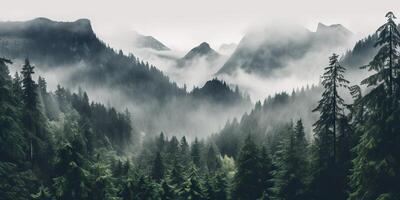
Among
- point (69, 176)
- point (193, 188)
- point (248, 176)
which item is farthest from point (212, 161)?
point (69, 176)

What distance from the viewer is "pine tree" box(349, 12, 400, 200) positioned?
909 inches

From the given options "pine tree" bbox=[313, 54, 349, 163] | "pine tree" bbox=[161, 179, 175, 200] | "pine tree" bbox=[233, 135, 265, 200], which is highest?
"pine tree" bbox=[313, 54, 349, 163]

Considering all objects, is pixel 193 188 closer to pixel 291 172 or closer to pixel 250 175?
pixel 250 175

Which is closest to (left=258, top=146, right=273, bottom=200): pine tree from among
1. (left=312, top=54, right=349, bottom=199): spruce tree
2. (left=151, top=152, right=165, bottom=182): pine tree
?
(left=312, top=54, right=349, bottom=199): spruce tree

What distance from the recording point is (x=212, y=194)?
2101 inches

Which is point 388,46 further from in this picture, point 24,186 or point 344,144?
point 24,186

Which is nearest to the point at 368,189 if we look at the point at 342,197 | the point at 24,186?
the point at 342,197

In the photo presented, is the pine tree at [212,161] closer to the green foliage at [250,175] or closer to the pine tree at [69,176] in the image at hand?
the green foliage at [250,175]

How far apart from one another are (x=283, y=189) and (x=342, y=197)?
5798mm

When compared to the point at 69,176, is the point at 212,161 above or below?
below

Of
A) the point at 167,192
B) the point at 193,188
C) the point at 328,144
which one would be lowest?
the point at 167,192

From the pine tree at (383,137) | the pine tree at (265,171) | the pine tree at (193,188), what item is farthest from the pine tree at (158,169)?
the pine tree at (383,137)

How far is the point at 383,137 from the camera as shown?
77.0 feet

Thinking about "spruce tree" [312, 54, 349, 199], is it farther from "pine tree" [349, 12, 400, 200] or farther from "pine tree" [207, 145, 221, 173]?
"pine tree" [207, 145, 221, 173]
